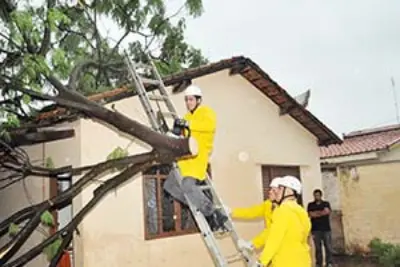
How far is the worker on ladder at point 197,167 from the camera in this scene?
Answer: 5.18 meters

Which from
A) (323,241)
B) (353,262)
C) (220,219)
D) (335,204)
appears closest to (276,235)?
(220,219)

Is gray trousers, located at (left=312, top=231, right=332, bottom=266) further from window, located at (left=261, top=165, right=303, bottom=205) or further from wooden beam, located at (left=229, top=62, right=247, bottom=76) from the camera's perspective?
wooden beam, located at (left=229, top=62, right=247, bottom=76)

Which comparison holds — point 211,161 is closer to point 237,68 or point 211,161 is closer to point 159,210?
point 159,210

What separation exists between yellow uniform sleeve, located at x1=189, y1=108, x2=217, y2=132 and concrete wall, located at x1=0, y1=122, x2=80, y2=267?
3.20 meters

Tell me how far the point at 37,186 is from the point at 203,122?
4.52 metres

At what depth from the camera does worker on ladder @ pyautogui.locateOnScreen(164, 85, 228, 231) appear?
5.18 meters

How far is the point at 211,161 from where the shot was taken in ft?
32.2

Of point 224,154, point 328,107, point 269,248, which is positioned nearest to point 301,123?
point 224,154

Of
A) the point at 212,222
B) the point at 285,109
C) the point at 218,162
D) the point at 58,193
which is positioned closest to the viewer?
the point at 212,222

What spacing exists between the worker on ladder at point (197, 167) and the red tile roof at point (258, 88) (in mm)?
2723

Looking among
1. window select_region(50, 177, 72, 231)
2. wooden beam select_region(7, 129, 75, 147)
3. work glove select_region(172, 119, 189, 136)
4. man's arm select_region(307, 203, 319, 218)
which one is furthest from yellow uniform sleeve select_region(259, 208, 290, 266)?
man's arm select_region(307, 203, 319, 218)

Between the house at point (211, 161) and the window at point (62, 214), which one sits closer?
the house at point (211, 161)

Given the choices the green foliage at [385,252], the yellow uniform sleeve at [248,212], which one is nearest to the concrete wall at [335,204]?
the green foliage at [385,252]

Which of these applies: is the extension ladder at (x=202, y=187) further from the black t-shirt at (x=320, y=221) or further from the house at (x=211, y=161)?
the black t-shirt at (x=320, y=221)
